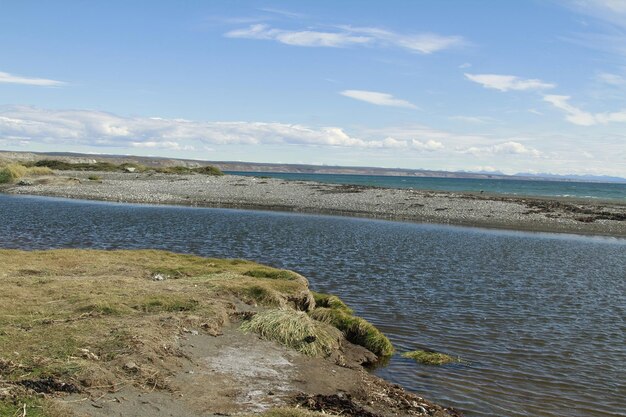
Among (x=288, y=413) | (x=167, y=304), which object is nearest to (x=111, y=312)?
(x=167, y=304)

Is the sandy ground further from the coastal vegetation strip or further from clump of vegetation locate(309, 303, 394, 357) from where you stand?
the coastal vegetation strip

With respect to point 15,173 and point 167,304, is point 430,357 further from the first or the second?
point 15,173

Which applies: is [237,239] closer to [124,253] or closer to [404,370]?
[124,253]

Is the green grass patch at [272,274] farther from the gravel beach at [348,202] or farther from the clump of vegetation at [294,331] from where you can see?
the gravel beach at [348,202]

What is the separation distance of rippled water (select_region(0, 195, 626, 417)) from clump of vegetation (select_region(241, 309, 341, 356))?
1.66 metres

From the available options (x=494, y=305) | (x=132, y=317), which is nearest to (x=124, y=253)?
(x=132, y=317)

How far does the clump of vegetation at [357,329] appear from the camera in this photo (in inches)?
622

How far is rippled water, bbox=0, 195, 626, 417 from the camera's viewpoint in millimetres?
14062

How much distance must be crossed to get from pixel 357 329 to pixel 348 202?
5213cm

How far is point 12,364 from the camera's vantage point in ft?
32.9

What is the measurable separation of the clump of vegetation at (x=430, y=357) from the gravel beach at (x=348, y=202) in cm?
4202

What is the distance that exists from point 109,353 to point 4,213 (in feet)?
145

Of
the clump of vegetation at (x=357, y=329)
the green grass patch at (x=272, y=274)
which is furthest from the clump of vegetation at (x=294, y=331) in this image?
the green grass patch at (x=272, y=274)

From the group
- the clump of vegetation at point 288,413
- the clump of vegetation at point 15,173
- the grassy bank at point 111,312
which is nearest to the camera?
the clump of vegetation at point 288,413
